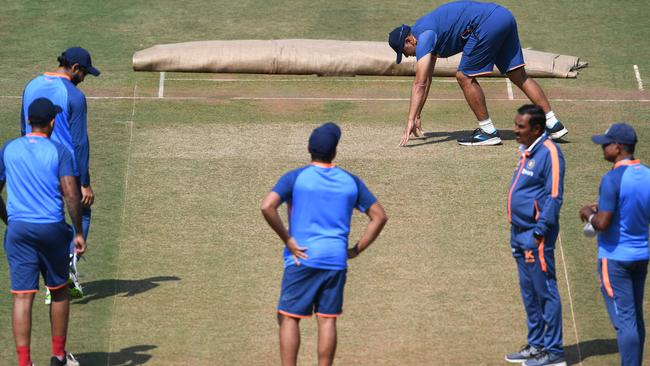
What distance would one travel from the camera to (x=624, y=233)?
8117 mm

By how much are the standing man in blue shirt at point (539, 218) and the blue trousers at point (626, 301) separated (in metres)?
0.53

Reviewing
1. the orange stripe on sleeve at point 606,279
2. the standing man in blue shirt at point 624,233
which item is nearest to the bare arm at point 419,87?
the standing man in blue shirt at point 624,233

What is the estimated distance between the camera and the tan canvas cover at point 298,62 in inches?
621

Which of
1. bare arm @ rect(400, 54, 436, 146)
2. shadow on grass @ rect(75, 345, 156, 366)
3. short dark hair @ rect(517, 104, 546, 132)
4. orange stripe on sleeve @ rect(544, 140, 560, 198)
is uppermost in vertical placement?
bare arm @ rect(400, 54, 436, 146)

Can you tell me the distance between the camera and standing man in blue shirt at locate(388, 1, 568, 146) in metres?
13.1

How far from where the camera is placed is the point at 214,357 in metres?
9.06

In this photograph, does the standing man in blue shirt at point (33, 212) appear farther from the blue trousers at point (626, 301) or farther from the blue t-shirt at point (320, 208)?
the blue trousers at point (626, 301)

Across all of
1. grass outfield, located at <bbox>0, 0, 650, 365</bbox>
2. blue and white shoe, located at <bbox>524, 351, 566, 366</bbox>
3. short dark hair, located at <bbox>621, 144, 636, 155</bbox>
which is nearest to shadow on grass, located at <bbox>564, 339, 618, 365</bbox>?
grass outfield, located at <bbox>0, 0, 650, 365</bbox>

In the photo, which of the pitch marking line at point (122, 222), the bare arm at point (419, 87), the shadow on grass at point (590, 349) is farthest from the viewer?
the bare arm at point (419, 87)

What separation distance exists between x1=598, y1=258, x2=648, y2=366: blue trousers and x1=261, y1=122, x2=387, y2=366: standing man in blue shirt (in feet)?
5.76

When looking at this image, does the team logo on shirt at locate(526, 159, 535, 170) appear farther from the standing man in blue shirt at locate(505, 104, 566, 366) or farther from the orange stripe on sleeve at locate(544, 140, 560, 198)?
the orange stripe on sleeve at locate(544, 140, 560, 198)

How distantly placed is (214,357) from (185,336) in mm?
460

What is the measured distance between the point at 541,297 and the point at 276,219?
2.30 m

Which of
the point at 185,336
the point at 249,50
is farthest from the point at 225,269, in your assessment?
the point at 249,50
